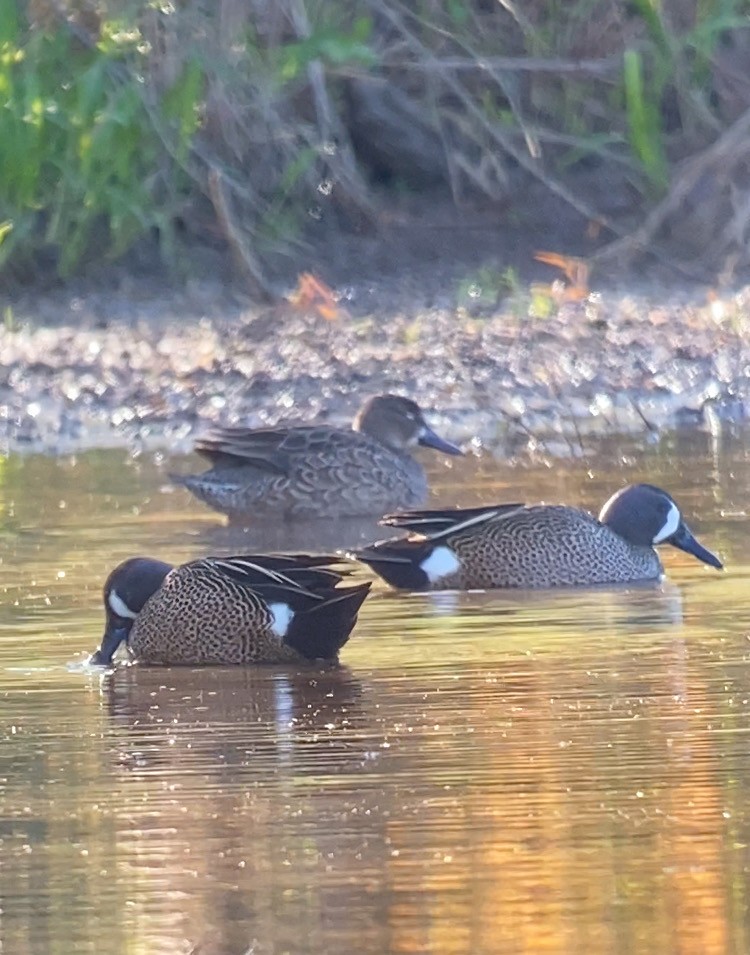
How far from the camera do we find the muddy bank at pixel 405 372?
1291 centimetres

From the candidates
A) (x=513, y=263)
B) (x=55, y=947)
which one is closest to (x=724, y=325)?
(x=513, y=263)

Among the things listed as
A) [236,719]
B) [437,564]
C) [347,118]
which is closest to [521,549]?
[437,564]

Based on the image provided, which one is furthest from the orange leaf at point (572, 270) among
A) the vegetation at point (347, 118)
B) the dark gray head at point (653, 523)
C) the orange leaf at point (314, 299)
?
the dark gray head at point (653, 523)

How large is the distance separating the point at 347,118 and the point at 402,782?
12.9m

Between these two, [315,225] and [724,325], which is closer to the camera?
[724,325]

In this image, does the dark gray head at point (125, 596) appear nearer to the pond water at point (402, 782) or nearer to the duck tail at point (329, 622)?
the pond water at point (402, 782)

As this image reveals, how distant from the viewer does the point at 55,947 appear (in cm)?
430

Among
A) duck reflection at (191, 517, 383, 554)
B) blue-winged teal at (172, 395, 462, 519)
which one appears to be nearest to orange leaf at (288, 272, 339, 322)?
blue-winged teal at (172, 395, 462, 519)

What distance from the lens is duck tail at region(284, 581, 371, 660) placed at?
23.4ft

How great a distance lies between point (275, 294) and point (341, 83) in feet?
7.02

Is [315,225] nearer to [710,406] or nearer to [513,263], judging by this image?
[513,263]

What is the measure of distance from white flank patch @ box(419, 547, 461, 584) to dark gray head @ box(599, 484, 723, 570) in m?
0.59

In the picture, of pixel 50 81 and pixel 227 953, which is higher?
pixel 50 81

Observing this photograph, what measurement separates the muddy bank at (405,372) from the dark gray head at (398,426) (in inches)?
21.8
